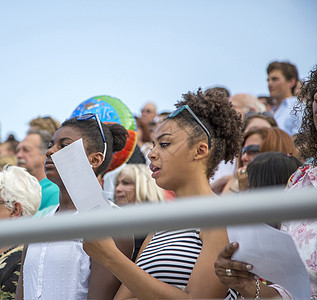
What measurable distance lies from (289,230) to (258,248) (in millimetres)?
502

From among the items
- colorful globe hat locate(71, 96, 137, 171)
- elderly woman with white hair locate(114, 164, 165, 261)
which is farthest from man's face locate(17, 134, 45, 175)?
elderly woman with white hair locate(114, 164, 165, 261)

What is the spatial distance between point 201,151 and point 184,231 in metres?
0.45

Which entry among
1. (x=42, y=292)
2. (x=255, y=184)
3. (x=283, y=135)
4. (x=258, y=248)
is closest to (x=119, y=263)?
(x=258, y=248)

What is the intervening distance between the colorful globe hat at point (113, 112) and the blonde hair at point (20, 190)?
2.55 feet

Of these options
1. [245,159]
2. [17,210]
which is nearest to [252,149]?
[245,159]

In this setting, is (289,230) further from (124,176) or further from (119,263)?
(124,176)

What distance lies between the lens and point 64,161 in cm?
230

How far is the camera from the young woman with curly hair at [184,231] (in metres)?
2.23

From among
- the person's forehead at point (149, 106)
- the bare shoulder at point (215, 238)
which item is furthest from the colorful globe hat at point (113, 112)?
the person's forehead at point (149, 106)

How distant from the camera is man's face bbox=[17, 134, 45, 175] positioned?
17.6 feet

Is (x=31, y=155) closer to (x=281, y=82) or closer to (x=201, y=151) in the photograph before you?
(x=281, y=82)

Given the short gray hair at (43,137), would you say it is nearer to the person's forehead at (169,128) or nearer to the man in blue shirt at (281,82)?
the man in blue shirt at (281,82)

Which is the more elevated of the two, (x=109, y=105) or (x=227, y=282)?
(x=109, y=105)

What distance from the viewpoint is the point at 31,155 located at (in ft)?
17.9
